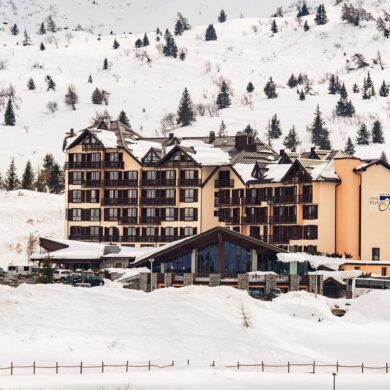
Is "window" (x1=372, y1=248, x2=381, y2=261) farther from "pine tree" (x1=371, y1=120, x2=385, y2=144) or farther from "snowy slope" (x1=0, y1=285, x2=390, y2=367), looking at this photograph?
"pine tree" (x1=371, y1=120, x2=385, y2=144)

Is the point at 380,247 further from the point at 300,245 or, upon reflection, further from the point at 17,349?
the point at 17,349

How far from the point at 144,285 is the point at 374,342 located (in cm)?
3356

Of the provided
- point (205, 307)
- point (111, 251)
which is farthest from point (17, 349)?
point (111, 251)

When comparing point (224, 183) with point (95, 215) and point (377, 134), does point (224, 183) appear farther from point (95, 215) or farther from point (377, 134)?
point (377, 134)

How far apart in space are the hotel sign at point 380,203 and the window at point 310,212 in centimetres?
577

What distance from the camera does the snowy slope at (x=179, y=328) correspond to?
64.6 m

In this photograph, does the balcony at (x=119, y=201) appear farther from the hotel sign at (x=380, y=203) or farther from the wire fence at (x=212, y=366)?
the wire fence at (x=212, y=366)

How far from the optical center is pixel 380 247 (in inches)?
4444

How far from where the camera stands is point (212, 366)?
62500mm

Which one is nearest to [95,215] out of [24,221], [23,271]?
[24,221]

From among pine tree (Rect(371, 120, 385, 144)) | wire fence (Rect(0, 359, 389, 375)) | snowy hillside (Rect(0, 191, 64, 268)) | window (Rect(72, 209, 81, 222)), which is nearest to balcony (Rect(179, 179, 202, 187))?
window (Rect(72, 209, 81, 222))

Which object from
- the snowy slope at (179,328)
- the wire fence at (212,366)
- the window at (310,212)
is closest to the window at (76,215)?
the window at (310,212)

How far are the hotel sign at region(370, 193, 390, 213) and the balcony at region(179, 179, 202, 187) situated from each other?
2156 centimetres

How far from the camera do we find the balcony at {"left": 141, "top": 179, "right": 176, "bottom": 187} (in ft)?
411
